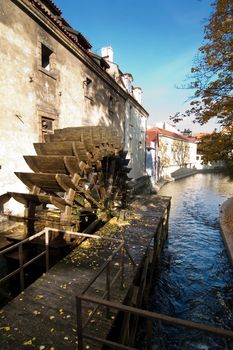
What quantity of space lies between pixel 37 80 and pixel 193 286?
8.04m

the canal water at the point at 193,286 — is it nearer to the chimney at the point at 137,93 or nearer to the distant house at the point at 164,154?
the distant house at the point at 164,154

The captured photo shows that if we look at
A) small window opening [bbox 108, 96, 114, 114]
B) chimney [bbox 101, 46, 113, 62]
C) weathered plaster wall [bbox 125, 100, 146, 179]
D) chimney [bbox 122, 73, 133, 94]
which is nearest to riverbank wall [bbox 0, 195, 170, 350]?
small window opening [bbox 108, 96, 114, 114]

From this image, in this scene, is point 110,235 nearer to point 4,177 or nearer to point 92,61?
point 4,177

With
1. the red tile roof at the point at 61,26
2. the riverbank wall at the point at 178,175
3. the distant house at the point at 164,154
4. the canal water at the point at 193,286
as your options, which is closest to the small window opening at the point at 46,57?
the red tile roof at the point at 61,26

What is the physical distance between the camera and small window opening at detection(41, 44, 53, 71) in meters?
7.45

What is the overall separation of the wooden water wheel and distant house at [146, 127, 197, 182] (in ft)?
51.8

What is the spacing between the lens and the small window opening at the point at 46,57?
7.45m

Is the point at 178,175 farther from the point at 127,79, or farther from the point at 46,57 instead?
the point at 46,57

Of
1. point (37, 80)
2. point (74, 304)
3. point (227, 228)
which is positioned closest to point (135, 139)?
point (227, 228)

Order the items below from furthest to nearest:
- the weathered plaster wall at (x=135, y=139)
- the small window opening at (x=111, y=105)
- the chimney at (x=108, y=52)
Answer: the weathered plaster wall at (x=135, y=139)
the chimney at (x=108, y=52)
the small window opening at (x=111, y=105)

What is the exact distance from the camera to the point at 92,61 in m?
9.91

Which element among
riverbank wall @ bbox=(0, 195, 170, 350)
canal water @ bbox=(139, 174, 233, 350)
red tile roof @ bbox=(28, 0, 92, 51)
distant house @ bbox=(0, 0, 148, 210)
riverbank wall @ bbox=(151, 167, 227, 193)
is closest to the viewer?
riverbank wall @ bbox=(0, 195, 170, 350)

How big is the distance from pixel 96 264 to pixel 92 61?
855 centimetres

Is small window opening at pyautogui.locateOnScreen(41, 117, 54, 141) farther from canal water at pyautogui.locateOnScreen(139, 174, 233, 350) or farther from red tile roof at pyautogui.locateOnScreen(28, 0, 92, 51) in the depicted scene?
canal water at pyautogui.locateOnScreen(139, 174, 233, 350)
